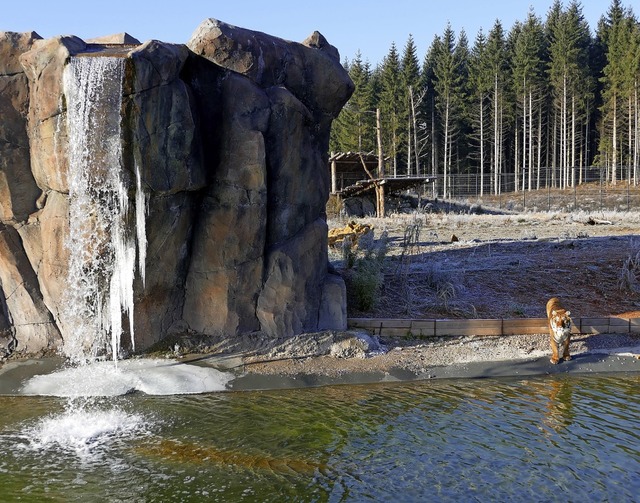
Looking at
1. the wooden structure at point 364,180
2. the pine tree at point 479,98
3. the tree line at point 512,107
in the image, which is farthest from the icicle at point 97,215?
the pine tree at point 479,98

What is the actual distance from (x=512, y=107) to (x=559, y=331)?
145 ft

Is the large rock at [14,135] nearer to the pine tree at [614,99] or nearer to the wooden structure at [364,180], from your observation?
the wooden structure at [364,180]

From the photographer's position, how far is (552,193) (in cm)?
4156

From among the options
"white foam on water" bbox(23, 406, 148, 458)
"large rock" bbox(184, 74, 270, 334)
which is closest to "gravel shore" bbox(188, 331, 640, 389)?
"large rock" bbox(184, 74, 270, 334)

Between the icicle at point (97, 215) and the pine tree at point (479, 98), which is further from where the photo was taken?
the pine tree at point (479, 98)

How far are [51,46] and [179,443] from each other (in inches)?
191

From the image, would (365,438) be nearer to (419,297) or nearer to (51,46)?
(419,297)

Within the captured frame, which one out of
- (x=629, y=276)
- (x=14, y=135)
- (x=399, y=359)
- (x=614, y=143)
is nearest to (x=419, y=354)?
(x=399, y=359)

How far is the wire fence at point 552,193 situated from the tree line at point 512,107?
0.48 m

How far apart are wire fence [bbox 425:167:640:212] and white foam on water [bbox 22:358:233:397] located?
27.5 m

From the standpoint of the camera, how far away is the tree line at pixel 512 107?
44906 millimetres

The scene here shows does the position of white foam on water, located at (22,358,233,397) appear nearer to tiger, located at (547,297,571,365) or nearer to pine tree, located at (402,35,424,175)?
tiger, located at (547,297,571,365)

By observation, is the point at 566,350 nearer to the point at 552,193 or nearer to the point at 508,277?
the point at 508,277

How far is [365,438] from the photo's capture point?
6289mm
